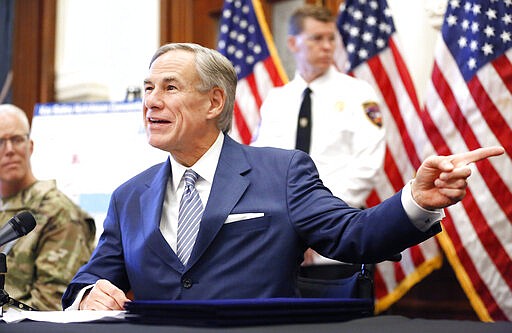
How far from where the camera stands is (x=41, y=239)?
2.98 m

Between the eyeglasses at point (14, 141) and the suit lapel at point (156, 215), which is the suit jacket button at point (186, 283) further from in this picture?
the eyeglasses at point (14, 141)

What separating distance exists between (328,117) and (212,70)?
1525mm

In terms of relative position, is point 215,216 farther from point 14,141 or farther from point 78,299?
point 14,141

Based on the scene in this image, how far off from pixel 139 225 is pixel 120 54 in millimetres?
3873

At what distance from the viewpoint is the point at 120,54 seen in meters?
5.66

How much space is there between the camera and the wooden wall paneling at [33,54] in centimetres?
586

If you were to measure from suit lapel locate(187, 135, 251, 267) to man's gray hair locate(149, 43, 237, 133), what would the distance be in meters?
0.17

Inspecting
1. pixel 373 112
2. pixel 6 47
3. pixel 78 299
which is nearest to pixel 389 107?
pixel 373 112

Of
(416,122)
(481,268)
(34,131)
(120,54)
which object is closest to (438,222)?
(481,268)

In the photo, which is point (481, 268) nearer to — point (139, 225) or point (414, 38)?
point (414, 38)

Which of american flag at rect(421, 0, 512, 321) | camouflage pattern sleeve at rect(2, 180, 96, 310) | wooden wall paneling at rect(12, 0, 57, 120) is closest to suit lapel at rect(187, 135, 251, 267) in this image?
camouflage pattern sleeve at rect(2, 180, 96, 310)

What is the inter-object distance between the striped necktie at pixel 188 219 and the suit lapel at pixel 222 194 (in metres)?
0.05

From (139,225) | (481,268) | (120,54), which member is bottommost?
(481,268)

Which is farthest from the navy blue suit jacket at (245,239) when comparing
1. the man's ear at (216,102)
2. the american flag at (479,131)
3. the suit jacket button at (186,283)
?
the american flag at (479,131)
